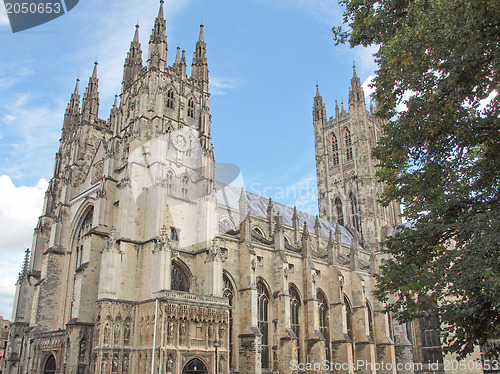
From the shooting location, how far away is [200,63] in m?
38.3

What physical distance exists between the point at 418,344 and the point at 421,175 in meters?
40.0

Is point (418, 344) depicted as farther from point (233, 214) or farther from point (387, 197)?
point (387, 197)

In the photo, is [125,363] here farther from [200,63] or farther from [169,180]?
[200,63]

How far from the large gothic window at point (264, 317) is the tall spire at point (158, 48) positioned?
61.2 ft

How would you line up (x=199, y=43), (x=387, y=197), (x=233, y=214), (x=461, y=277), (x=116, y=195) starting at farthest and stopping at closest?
(x=233, y=214) → (x=199, y=43) → (x=116, y=195) → (x=387, y=197) → (x=461, y=277)

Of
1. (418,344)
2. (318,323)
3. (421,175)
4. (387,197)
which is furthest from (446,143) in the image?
(418,344)

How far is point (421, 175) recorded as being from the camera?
12.5 m

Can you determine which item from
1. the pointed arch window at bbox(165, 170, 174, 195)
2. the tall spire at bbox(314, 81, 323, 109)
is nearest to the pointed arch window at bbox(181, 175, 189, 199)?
the pointed arch window at bbox(165, 170, 174, 195)

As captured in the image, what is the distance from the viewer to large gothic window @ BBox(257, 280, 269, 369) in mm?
31734

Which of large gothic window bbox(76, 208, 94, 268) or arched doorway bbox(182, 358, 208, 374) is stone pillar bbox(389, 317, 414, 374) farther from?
large gothic window bbox(76, 208, 94, 268)

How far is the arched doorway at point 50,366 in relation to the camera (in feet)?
93.7

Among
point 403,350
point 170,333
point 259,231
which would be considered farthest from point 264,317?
point 403,350

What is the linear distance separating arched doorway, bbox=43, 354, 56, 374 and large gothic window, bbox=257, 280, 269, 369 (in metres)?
14.0

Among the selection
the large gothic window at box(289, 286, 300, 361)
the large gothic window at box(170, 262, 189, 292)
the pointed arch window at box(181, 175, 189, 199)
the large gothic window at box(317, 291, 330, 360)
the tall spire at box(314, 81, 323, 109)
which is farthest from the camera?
the tall spire at box(314, 81, 323, 109)
